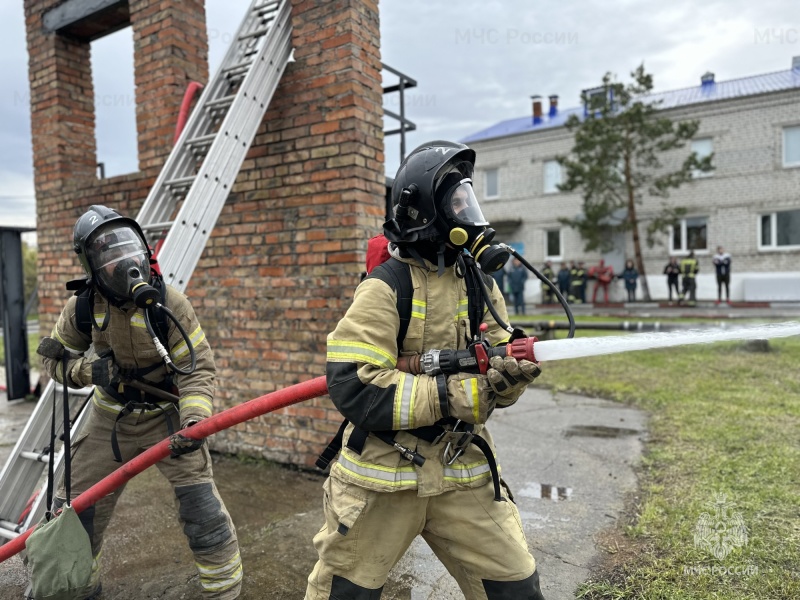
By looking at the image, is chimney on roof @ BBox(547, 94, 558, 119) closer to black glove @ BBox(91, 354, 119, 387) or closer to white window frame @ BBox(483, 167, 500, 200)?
white window frame @ BBox(483, 167, 500, 200)

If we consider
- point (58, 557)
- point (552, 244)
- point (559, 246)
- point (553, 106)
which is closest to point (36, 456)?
point (58, 557)

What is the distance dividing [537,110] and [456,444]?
28.9m

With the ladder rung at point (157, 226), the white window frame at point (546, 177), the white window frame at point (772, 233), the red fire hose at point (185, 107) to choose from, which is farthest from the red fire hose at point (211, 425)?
the white window frame at point (546, 177)

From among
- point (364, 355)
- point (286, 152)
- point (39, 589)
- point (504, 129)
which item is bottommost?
point (39, 589)

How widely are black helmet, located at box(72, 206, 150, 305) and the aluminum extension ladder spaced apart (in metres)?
0.71

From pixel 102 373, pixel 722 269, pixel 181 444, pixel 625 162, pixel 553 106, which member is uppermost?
pixel 553 106

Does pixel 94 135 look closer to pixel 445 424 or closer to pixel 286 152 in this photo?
pixel 286 152

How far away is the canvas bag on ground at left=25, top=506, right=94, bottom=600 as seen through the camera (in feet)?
7.31

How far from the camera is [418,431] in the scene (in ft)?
5.89

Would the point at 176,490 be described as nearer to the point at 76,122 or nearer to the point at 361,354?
the point at 361,354

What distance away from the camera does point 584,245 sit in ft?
79.2

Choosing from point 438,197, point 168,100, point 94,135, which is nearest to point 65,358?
point 438,197

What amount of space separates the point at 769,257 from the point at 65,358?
23.5m

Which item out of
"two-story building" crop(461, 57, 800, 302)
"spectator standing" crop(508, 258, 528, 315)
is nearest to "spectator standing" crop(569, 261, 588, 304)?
"two-story building" crop(461, 57, 800, 302)
